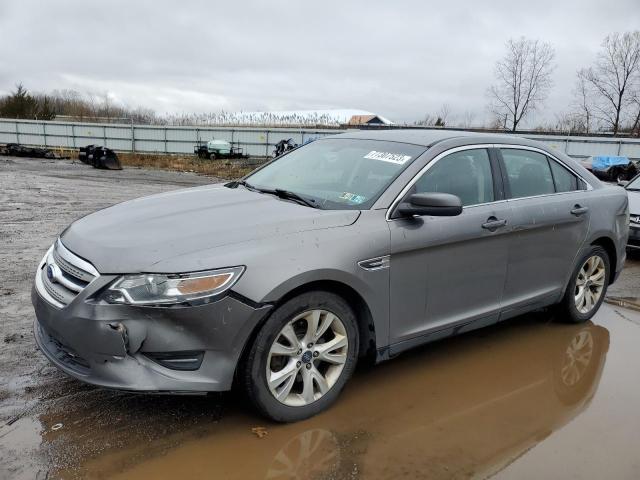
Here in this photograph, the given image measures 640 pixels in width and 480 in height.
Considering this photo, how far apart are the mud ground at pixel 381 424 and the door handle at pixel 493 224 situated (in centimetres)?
107

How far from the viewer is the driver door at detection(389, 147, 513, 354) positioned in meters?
3.41

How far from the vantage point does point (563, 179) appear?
468cm

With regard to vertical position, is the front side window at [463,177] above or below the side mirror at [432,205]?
above

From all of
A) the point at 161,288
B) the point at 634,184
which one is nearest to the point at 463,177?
the point at 161,288

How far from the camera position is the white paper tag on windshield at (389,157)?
373cm

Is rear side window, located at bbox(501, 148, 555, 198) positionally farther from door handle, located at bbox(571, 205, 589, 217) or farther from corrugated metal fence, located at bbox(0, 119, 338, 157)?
corrugated metal fence, located at bbox(0, 119, 338, 157)

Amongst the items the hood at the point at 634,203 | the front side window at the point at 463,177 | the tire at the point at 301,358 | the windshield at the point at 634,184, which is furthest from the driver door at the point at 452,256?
the windshield at the point at 634,184

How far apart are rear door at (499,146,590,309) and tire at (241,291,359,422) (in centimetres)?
156

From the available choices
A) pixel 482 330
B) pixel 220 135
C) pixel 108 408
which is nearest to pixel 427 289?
pixel 482 330

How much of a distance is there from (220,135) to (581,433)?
1494 inches

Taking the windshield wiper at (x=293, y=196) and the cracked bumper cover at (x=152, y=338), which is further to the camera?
the windshield wiper at (x=293, y=196)

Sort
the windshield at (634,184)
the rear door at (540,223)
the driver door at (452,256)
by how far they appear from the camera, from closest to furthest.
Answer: the driver door at (452,256)
the rear door at (540,223)
the windshield at (634,184)

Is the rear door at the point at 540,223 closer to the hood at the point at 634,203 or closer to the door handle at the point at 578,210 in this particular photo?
the door handle at the point at 578,210

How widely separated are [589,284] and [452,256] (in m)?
2.10
